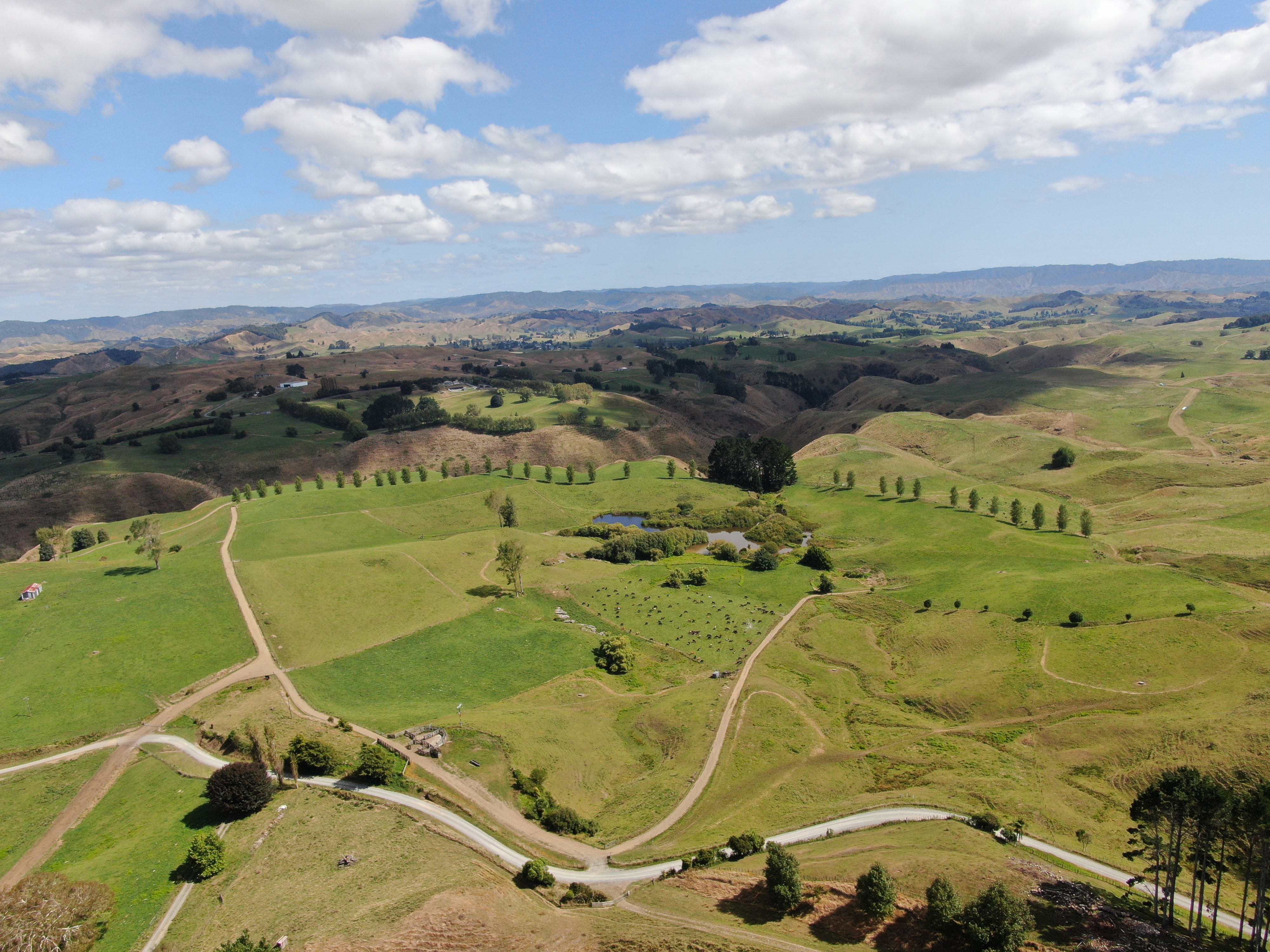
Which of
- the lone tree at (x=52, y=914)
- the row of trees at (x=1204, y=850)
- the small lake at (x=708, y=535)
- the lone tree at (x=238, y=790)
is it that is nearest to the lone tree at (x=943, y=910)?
the row of trees at (x=1204, y=850)

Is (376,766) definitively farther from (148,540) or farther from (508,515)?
(508,515)

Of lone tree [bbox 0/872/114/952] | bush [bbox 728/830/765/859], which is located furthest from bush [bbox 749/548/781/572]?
lone tree [bbox 0/872/114/952]

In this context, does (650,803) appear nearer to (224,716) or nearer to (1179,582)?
(224,716)

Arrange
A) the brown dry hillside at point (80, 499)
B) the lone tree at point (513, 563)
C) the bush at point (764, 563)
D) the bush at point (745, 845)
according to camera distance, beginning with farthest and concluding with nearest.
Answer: the brown dry hillside at point (80, 499)
the bush at point (764, 563)
the lone tree at point (513, 563)
the bush at point (745, 845)

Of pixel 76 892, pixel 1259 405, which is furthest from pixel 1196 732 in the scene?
pixel 1259 405

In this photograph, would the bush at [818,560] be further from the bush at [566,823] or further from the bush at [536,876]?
the bush at [536,876]

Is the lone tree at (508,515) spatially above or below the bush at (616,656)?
above

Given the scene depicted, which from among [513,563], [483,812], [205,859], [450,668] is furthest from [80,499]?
[483,812]
